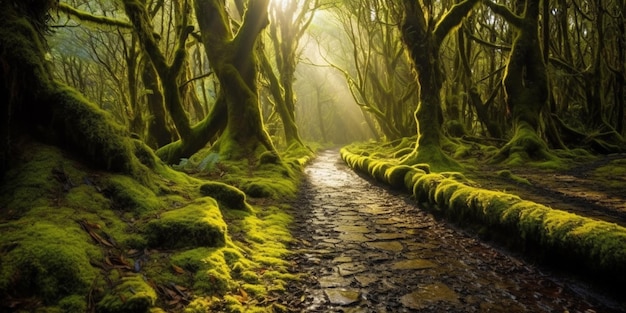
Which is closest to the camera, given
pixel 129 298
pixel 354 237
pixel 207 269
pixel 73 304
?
pixel 73 304

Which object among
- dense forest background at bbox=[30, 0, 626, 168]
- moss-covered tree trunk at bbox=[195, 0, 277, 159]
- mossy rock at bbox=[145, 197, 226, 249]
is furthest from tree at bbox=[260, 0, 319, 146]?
mossy rock at bbox=[145, 197, 226, 249]

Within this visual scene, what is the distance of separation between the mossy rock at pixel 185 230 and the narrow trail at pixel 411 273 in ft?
3.71

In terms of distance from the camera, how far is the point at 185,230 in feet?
14.6

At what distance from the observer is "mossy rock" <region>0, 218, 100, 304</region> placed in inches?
111

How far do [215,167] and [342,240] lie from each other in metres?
5.98

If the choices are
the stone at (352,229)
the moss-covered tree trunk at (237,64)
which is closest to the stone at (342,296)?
the stone at (352,229)

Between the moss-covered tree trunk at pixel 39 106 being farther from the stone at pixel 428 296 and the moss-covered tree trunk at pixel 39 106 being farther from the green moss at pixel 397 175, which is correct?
the green moss at pixel 397 175

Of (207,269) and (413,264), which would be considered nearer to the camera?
(207,269)

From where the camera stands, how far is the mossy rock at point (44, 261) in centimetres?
283

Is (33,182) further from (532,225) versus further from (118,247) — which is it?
(532,225)

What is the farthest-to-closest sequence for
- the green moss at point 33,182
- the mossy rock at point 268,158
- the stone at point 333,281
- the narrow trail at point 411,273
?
the mossy rock at point 268,158 < the stone at point 333,281 < the green moss at point 33,182 < the narrow trail at point 411,273

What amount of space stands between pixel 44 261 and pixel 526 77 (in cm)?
1515

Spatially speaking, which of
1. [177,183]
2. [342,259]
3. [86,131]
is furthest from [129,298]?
[177,183]

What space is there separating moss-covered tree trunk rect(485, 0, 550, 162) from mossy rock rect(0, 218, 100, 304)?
13.4 m
